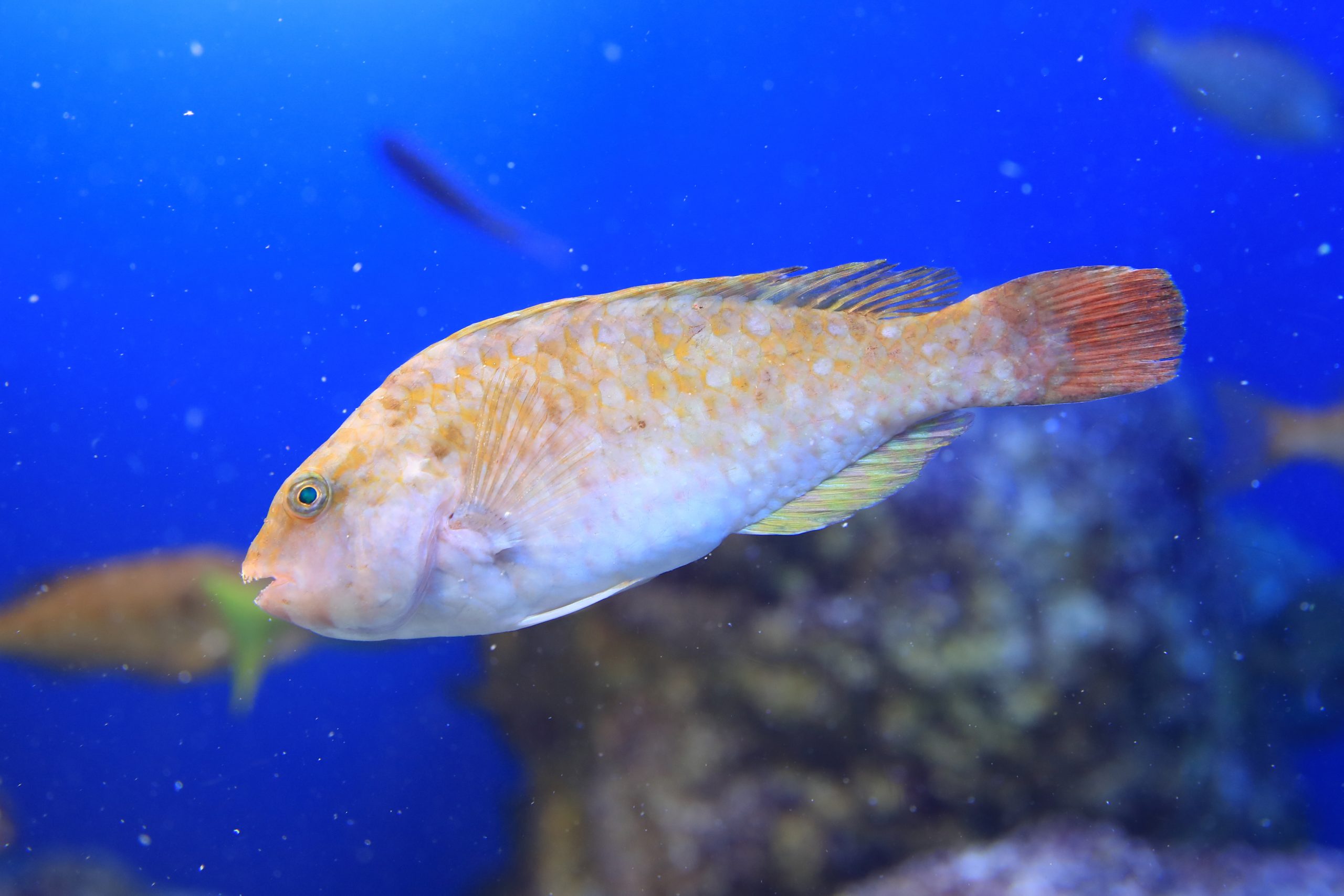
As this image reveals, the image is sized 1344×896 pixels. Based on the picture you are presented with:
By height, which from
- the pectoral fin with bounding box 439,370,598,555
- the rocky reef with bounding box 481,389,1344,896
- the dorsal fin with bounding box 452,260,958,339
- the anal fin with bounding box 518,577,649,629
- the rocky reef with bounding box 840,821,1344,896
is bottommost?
the rocky reef with bounding box 840,821,1344,896

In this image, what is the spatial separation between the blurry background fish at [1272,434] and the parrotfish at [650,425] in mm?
1543

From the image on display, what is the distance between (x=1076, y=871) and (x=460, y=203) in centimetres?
371

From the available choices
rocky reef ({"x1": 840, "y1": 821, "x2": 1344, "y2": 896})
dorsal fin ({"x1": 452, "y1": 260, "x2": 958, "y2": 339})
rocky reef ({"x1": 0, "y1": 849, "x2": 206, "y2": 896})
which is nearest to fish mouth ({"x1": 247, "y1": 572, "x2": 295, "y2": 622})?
dorsal fin ({"x1": 452, "y1": 260, "x2": 958, "y2": 339})

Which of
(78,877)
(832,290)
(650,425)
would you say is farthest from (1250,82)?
(78,877)

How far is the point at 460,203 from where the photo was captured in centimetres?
326

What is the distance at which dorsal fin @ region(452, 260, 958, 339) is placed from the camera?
75.5 inches

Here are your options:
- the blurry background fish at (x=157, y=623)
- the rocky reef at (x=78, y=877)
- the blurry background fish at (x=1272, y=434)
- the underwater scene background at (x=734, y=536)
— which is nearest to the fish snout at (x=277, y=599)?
the underwater scene background at (x=734, y=536)

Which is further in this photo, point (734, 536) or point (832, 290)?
point (734, 536)

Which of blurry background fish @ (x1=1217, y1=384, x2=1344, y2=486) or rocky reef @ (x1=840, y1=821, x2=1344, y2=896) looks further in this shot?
blurry background fish @ (x1=1217, y1=384, x2=1344, y2=486)

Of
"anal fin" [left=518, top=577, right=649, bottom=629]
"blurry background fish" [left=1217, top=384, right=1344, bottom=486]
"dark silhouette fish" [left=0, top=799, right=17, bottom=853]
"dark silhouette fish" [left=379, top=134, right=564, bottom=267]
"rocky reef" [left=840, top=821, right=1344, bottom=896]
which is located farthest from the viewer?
"dark silhouette fish" [left=0, top=799, right=17, bottom=853]

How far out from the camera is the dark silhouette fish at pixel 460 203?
3.22 meters

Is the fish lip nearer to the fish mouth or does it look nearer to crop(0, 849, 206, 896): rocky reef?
the fish mouth

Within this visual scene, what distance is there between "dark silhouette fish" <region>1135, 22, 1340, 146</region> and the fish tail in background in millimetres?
1871

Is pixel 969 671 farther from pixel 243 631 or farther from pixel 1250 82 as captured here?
pixel 243 631
